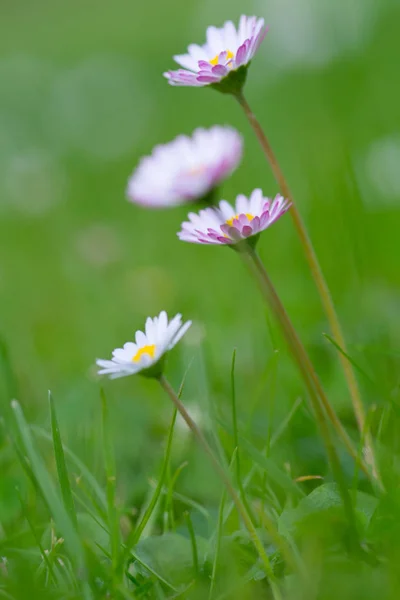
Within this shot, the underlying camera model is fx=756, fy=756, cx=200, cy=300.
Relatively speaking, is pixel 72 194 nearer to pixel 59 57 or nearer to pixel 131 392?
pixel 131 392

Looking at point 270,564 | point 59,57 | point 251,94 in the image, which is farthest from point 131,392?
point 59,57

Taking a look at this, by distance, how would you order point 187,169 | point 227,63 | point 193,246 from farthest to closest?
point 193,246 → point 187,169 → point 227,63

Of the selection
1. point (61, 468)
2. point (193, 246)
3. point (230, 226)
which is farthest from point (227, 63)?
point (193, 246)

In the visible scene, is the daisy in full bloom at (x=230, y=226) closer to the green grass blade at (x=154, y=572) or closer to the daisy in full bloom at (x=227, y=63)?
the daisy in full bloom at (x=227, y=63)

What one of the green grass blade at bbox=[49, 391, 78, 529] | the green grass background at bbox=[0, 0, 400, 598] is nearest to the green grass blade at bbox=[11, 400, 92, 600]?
the green grass blade at bbox=[49, 391, 78, 529]

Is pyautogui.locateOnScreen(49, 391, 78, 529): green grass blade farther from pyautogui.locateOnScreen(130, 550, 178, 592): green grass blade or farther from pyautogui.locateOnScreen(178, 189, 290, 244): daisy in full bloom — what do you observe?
pyautogui.locateOnScreen(178, 189, 290, 244): daisy in full bloom

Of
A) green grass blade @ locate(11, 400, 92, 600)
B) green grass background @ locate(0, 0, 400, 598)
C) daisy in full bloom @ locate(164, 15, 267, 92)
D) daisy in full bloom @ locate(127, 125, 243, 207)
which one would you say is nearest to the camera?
green grass blade @ locate(11, 400, 92, 600)

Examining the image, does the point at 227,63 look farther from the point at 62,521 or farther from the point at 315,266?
the point at 62,521
